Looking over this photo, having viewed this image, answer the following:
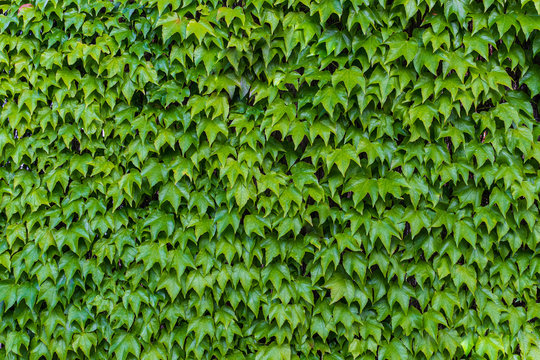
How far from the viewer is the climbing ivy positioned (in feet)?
8.25

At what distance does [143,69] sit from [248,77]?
633 millimetres

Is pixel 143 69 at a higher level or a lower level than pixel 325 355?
higher

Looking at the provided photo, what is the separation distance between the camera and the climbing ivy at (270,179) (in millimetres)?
2514

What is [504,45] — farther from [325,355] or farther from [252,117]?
[325,355]

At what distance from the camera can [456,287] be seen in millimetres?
2590

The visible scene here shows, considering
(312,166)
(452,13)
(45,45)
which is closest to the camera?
(452,13)

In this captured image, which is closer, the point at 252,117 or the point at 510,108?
the point at 510,108

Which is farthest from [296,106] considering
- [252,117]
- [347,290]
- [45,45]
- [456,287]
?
[45,45]

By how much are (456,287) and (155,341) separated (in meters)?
1.85

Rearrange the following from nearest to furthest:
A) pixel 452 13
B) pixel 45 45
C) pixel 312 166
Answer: pixel 452 13 < pixel 312 166 < pixel 45 45

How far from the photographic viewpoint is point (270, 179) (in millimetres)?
2598

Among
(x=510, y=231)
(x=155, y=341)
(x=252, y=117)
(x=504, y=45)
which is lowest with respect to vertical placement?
(x=155, y=341)

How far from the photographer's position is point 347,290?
2617 millimetres

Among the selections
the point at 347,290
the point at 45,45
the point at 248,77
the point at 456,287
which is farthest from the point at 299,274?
the point at 45,45
